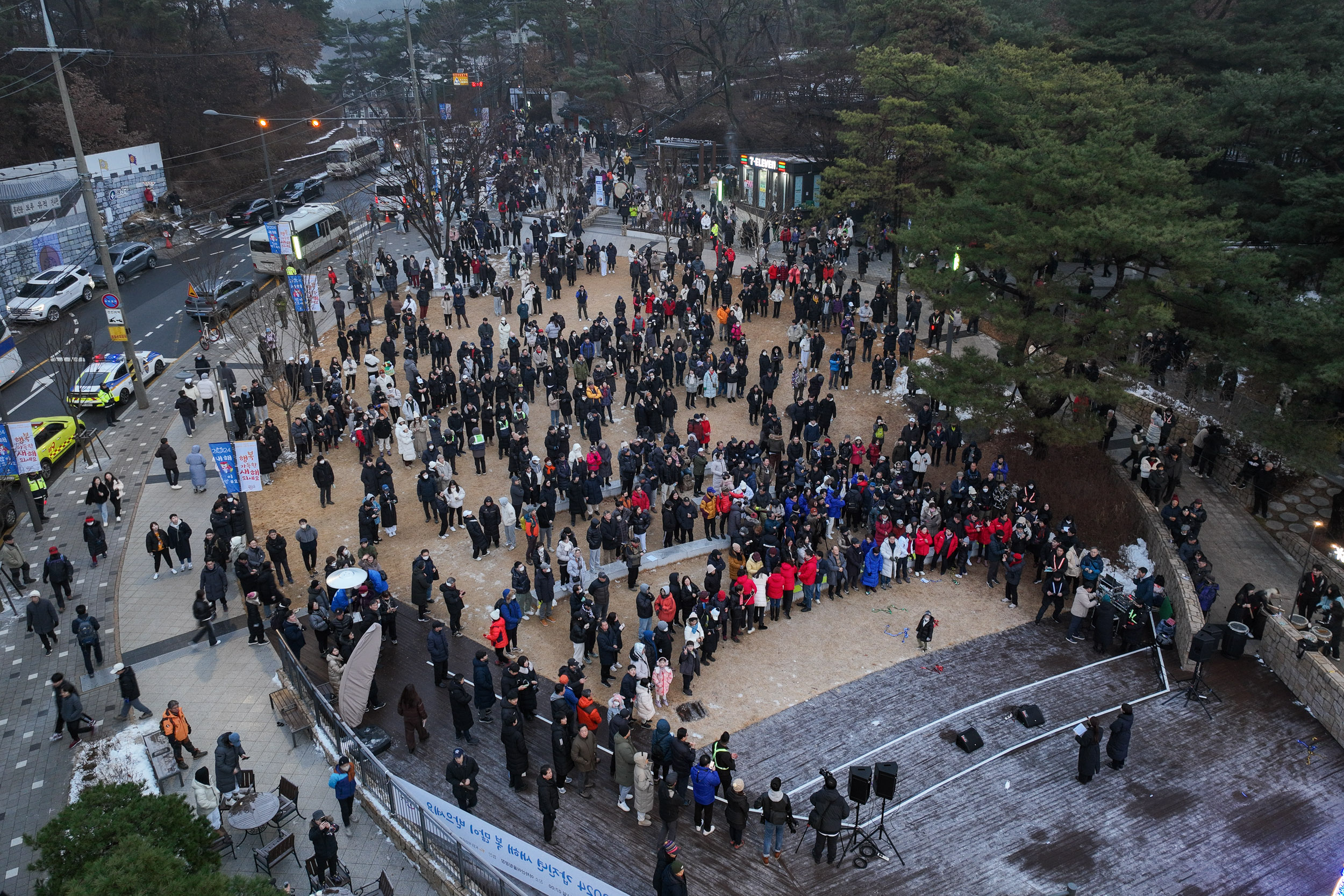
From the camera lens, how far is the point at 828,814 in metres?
11.7

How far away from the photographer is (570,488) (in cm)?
1914

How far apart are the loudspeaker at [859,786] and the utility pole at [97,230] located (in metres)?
21.1

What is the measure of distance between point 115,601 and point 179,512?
3361 mm

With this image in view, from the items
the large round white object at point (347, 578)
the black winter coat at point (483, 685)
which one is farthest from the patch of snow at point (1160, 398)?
the large round white object at point (347, 578)

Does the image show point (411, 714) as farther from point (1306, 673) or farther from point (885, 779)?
point (1306, 673)

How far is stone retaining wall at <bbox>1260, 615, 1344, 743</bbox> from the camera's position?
14.1 metres

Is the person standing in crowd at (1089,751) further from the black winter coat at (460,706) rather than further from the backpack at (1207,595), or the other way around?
the black winter coat at (460,706)

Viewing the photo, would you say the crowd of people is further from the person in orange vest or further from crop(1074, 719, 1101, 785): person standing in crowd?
crop(1074, 719, 1101, 785): person standing in crowd

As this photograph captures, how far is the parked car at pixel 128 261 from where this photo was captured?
34.9 metres

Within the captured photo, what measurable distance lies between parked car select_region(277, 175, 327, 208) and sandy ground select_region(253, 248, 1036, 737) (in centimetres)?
2779

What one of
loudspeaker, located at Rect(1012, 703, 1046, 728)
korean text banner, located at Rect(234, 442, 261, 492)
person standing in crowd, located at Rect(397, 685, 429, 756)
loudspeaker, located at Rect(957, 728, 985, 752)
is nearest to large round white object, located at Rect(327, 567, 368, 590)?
person standing in crowd, located at Rect(397, 685, 429, 756)

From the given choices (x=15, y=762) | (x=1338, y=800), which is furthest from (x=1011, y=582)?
(x=15, y=762)

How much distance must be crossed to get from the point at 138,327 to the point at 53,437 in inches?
390

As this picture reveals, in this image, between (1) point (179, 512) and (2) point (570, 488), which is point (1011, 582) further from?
(1) point (179, 512)
